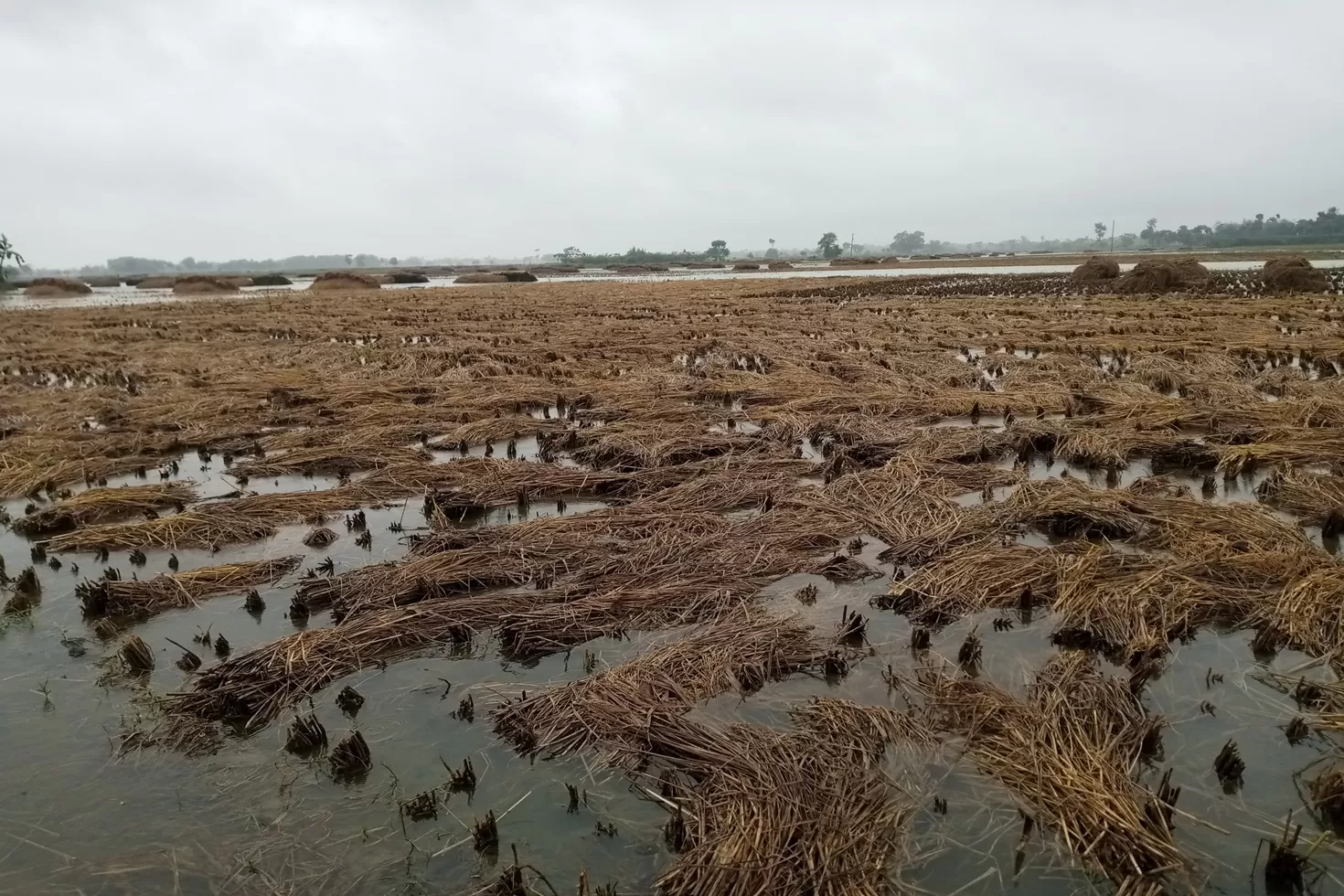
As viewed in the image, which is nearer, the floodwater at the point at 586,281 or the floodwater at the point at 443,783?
the floodwater at the point at 443,783

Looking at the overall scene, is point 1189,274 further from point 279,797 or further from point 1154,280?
point 279,797

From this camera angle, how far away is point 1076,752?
11.5 feet

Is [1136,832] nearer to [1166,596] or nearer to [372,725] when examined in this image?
[1166,596]

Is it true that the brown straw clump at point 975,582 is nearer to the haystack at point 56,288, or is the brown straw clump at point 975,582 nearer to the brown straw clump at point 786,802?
the brown straw clump at point 786,802

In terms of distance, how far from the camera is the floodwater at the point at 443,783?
3.07 m

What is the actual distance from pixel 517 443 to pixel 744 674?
6178 millimetres

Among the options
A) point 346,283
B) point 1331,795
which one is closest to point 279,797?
point 1331,795

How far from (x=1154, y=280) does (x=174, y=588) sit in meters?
37.7

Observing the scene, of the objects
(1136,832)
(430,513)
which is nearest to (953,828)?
(1136,832)

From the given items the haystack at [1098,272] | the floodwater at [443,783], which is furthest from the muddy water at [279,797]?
the haystack at [1098,272]

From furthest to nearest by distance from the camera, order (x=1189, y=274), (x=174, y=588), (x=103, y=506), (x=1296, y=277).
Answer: (x=1189, y=274)
(x=1296, y=277)
(x=103, y=506)
(x=174, y=588)

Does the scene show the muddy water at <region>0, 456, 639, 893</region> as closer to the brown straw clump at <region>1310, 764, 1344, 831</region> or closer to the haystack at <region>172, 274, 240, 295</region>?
the brown straw clump at <region>1310, 764, 1344, 831</region>

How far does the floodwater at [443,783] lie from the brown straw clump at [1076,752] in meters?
0.12

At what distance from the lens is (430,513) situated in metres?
6.98
